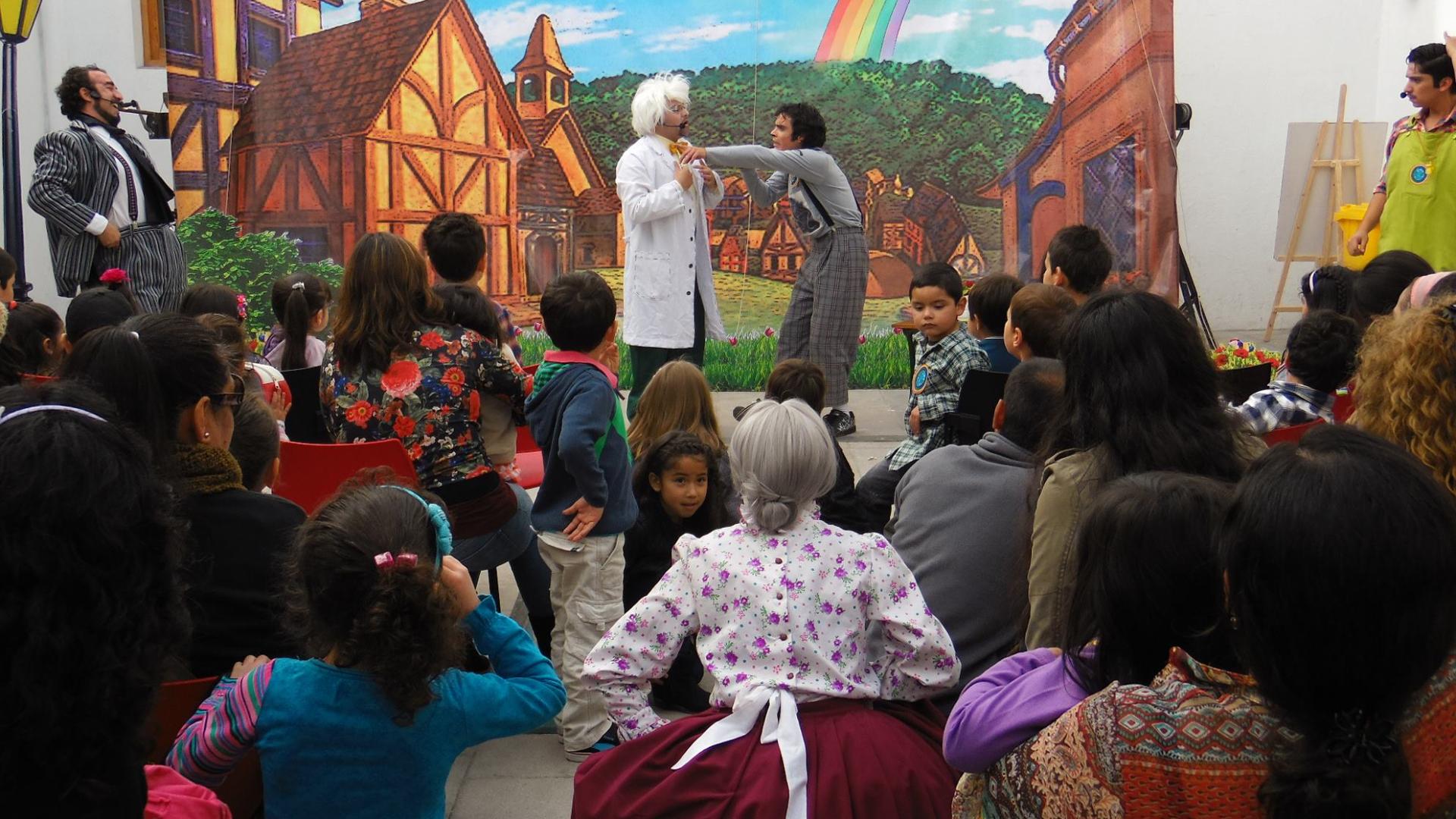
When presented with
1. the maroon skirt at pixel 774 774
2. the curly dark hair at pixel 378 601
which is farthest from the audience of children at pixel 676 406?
the curly dark hair at pixel 378 601

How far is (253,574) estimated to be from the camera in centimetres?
227

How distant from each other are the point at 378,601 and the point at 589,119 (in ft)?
24.8

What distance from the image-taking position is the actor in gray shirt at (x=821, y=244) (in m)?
6.84

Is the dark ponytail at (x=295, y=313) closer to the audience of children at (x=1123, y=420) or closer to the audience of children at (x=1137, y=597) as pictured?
the audience of children at (x=1123, y=420)

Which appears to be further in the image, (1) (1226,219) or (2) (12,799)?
(1) (1226,219)

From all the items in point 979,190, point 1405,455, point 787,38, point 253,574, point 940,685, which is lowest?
point 940,685

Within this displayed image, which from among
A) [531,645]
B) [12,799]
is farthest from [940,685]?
[12,799]

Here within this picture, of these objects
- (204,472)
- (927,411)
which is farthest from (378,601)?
(927,411)

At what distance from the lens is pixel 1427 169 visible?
20.0 feet

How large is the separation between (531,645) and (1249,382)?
2906 millimetres

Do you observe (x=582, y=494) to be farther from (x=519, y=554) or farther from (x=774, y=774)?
(x=774, y=774)

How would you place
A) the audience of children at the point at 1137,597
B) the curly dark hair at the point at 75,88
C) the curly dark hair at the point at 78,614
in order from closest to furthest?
the curly dark hair at the point at 78,614
the audience of children at the point at 1137,597
the curly dark hair at the point at 75,88

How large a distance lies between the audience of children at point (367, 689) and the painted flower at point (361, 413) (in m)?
1.46

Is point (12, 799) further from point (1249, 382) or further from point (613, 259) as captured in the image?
point (613, 259)
